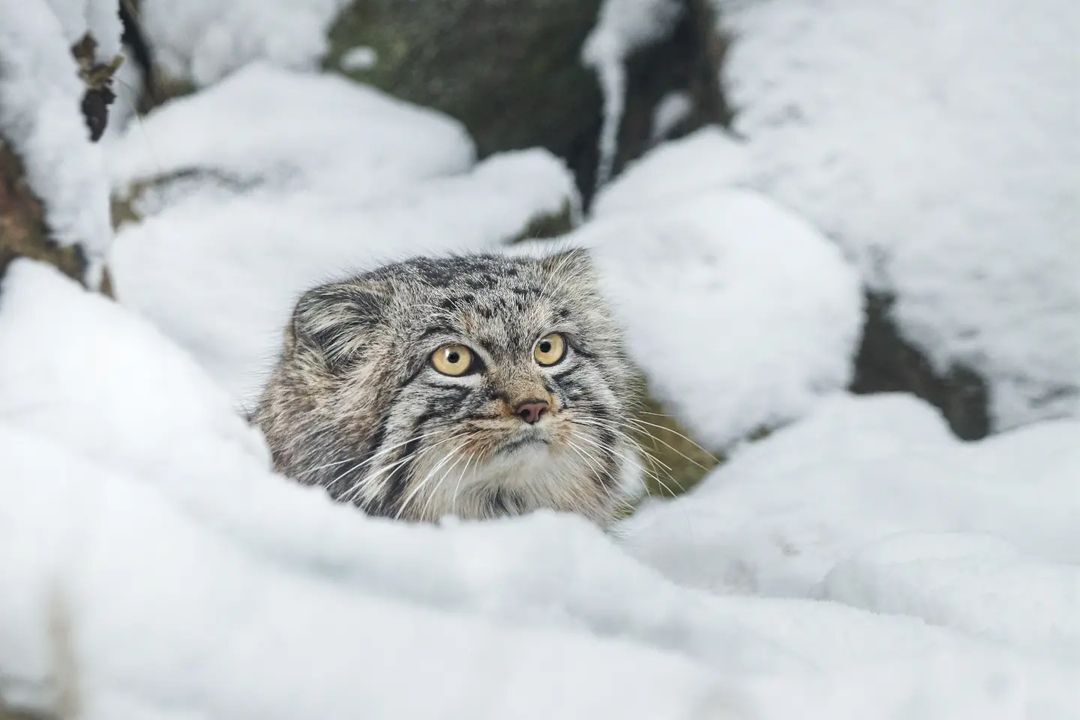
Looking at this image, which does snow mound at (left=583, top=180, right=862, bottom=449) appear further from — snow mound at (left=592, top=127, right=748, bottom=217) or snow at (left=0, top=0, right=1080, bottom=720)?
snow mound at (left=592, top=127, right=748, bottom=217)

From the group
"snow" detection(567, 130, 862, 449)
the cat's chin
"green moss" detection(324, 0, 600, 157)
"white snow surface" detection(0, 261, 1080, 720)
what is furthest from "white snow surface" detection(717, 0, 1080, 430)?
"white snow surface" detection(0, 261, 1080, 720)

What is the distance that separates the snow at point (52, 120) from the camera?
197 centimetres

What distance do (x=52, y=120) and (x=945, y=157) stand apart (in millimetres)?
4290

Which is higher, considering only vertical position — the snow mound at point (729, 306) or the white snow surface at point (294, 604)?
the white snow surface at point (294, 604)

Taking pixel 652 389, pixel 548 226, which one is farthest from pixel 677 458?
pixel 548 226

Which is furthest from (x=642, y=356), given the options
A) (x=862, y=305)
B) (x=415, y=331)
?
(x=415, y=331)

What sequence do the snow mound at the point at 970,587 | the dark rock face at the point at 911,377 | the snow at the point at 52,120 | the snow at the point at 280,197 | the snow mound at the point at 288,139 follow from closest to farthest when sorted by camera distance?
the snow at the point at 52,120
the snow mound at the point at 970,587
the dark rock face at the point at 911,377
the snow at the point at 280,197
the snow mound at the point at 288,139

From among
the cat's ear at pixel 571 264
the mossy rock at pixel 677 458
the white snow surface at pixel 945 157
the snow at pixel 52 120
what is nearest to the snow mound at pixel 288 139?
the white snow surface at pixel 945 157

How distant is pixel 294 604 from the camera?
156 centimetres

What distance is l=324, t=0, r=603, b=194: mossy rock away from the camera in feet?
19.4

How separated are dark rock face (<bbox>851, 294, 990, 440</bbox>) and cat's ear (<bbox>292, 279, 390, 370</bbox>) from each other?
8.69ft

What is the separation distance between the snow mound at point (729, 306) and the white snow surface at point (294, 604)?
103 inches

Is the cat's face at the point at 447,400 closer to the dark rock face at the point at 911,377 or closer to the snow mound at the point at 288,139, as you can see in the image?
the dark rock face at the point at 911,377

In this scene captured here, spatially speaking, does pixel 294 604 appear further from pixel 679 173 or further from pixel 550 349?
pixel 679 173
